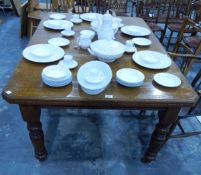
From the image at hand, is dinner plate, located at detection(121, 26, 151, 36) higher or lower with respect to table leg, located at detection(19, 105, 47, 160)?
higher

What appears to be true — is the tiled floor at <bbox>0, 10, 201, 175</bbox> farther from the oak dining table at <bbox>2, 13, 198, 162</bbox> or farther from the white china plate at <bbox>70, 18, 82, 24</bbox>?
the white china plate at <bbox>70, 18, 82, 24</bbox>

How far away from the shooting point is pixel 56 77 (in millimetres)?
1010

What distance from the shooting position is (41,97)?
967 mm

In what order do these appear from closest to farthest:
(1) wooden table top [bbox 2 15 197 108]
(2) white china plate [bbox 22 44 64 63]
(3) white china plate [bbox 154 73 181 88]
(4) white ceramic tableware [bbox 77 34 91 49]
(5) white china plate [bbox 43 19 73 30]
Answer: (1) wooden table top [bbox 2 15 197 108], (3) white china plate [bbox 154 73 181 88], (2) white china plate [bbox 22 44 64 63], (4) white ceramic tableware [bbox 77 34 91 49], (5) white china plate [bbox 43 19 73 30]

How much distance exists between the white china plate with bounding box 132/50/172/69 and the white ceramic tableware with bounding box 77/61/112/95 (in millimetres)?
320

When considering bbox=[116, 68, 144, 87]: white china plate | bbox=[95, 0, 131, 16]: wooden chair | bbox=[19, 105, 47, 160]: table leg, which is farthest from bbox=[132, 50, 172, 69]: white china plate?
bbox=[95, 0, 131, 16]: wooden chair

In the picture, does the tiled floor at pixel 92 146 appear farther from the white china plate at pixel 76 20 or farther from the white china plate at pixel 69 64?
the white china plate at pixel 76 20

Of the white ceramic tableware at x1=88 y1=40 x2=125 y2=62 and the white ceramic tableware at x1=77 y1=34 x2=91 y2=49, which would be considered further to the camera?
the white ceramic tableware at x1=77 y1=34 x2=91 y2=49

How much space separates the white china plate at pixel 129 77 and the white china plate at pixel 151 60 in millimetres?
143

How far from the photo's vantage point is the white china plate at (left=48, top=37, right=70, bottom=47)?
56.6 inches

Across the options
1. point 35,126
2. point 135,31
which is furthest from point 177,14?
point 35,126

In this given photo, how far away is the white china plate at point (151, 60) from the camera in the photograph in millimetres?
1279

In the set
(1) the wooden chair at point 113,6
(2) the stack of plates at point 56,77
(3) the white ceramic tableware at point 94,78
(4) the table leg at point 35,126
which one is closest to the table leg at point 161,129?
(3) the white ceramic tableware at point 94,78

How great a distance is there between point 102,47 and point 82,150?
83 centimetres
